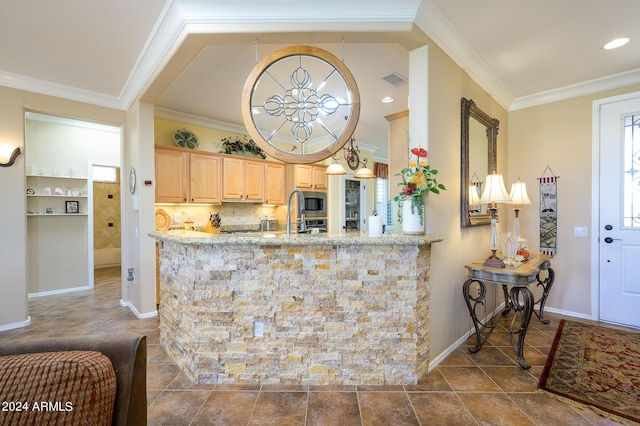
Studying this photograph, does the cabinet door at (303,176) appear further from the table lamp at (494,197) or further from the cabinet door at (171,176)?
the table lamp at (494,197)

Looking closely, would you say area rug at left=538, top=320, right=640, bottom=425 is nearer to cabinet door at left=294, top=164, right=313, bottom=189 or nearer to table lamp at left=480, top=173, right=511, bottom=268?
table lamp at left=480, top=173, right=511, bottom=268

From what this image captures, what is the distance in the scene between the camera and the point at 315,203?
5.70 metres

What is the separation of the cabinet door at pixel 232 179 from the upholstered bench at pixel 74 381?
12.9 ft

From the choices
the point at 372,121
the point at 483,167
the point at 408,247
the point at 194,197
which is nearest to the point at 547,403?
the point at 408,247

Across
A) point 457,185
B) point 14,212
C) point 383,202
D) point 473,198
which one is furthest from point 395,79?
point 14,212

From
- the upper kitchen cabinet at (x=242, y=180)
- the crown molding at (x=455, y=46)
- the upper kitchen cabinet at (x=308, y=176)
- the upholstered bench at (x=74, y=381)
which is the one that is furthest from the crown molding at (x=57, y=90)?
the crown molding at (x=455, y=46)

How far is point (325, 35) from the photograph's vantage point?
6.96 feet

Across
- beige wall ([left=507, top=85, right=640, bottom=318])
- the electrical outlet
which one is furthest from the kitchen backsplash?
beige wall ([left=507, top=85, right=640, bottom=318])

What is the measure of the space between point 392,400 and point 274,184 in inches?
166

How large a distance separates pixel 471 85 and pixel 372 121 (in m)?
1.99

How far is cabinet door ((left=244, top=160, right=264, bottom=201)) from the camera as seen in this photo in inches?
200

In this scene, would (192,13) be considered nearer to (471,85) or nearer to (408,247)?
(408,247)

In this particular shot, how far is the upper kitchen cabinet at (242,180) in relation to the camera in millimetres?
4828

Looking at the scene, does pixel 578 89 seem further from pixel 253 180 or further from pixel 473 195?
pixel 253 180
